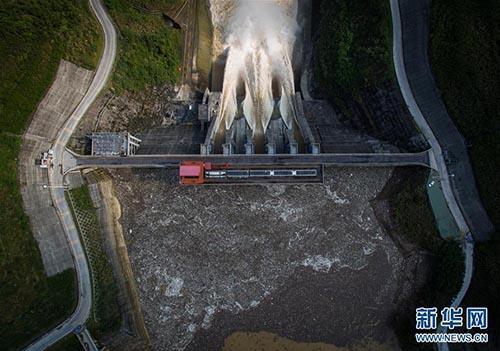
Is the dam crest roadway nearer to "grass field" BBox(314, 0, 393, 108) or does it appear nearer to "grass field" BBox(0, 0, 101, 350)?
"grass field" BBox(314, 0, 393, 108)

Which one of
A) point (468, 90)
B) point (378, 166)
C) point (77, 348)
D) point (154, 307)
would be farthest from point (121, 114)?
point (468, 90)

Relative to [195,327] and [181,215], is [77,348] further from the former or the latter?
[181,215]

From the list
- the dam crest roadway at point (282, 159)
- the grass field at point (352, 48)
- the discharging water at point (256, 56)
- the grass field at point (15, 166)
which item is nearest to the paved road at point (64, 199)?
the grass field at point (15, 166)

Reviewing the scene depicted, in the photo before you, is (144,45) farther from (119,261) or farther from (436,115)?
(436,115)

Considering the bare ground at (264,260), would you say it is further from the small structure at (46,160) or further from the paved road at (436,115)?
the paved road at (436,115)

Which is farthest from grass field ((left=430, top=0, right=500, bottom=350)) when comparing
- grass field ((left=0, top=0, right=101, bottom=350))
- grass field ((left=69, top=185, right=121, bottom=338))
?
grass field ((left=0, top=0, right=101, bottom=350))

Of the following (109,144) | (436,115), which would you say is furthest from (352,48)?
(109,144)
